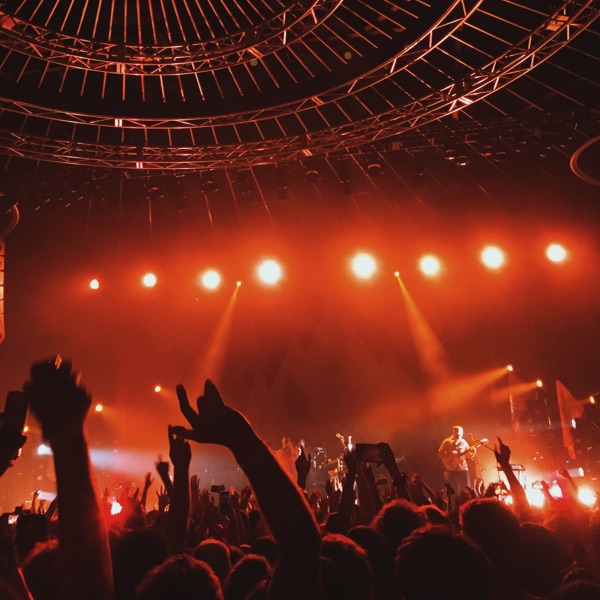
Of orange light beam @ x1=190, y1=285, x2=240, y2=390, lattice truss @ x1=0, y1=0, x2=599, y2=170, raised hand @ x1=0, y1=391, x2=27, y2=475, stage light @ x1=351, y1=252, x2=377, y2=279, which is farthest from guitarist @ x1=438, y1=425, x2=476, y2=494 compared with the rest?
raised hand @ x1=0, y1=391, x2=27, y2=475

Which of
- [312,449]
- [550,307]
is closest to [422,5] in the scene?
[550,307]

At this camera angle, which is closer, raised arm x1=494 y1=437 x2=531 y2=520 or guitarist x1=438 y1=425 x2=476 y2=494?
raised arm x1=494 y1=437 x2=531 y2=520

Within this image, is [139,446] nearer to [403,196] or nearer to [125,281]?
[125,281]

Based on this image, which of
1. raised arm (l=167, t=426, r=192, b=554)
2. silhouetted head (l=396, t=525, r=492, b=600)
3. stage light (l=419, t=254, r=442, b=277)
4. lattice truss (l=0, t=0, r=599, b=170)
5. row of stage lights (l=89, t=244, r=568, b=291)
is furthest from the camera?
stage light (l=419, t=254, r=442, b=277)

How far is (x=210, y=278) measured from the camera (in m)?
20.3

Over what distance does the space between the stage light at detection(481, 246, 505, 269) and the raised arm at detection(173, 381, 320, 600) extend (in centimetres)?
1790

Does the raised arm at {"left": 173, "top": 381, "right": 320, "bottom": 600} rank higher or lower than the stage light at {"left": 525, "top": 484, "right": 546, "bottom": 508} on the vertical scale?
higher

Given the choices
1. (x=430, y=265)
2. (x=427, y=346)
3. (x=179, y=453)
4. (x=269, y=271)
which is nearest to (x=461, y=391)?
(x=427, y=346)

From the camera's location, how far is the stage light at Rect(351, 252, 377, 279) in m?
19.5

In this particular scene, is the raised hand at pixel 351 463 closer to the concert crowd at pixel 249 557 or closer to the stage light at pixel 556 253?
the concert crowd at pixel 249 557

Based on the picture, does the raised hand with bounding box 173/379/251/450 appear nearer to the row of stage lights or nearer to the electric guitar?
the electric guitar

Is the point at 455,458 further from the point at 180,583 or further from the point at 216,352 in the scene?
the point at 180,583

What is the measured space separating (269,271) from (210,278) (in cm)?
218

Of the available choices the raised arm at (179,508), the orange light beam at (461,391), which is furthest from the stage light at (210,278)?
the raised arm at (179,508)
